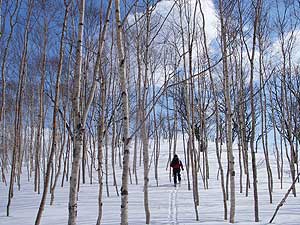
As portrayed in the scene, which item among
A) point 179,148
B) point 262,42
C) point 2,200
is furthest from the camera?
point 179,148

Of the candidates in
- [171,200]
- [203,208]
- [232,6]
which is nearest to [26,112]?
[171,200]

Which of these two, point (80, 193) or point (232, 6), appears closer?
point (232, 6)

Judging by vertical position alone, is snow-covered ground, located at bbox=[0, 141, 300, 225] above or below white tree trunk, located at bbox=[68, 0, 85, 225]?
below

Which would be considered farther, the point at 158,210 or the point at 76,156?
the point at 158,210

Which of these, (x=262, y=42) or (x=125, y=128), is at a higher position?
(x=262, y=42)

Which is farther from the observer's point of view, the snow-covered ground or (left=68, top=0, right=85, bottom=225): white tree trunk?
the snow-covered ground

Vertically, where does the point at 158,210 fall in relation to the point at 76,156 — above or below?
below

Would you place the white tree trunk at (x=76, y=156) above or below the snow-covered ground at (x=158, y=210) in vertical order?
above

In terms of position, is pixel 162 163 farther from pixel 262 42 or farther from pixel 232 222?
pixel 232 222

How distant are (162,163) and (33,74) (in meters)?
13.5

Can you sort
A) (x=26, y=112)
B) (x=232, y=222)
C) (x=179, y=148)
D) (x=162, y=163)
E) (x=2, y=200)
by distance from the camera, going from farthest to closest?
(x=179, y=148)
(x=162, y=163)
(x=26, y=112)
(x=2, y=200)
(x=232, y=222)

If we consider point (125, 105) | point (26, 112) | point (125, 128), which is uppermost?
point (26, 112)

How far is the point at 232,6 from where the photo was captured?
680cm

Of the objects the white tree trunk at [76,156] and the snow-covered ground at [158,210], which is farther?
the snow-covered ground at [158,210]
